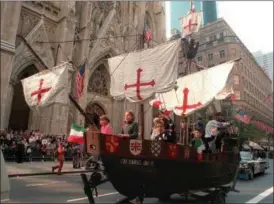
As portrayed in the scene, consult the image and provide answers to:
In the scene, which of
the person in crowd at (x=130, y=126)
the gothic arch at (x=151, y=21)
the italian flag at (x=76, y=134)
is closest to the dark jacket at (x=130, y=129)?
the person in crowd at (x=130, y=126)

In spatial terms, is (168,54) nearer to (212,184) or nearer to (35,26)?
(212,184)

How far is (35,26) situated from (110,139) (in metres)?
18.6

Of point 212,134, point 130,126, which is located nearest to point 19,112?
point 212,134

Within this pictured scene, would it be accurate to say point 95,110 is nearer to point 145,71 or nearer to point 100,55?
point 100,55

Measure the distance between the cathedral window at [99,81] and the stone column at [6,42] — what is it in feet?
39.1

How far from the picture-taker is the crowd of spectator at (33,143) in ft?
53.5

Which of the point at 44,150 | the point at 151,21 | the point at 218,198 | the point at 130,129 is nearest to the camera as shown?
the point at 218,198

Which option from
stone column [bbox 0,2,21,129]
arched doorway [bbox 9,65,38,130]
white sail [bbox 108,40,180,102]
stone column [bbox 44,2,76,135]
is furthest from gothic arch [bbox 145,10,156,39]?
white sail [bbox 108,40,180,102]

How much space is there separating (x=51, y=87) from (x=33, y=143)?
474 inches

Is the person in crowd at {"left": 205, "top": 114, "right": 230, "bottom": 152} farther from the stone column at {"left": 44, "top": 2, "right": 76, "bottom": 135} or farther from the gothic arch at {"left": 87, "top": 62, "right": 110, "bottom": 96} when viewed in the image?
the gothic arch at {"left": 87, "top": 62, "right": 110, "bottom": 96}

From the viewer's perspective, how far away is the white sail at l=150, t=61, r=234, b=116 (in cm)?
1066

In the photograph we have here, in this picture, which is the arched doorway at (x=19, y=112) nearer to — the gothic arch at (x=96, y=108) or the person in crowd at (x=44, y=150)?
the person in crowd at (x=44, y=150)

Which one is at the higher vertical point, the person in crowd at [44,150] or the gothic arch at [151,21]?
the gothic arch at [151,21]

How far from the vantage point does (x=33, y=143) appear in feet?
57.1
